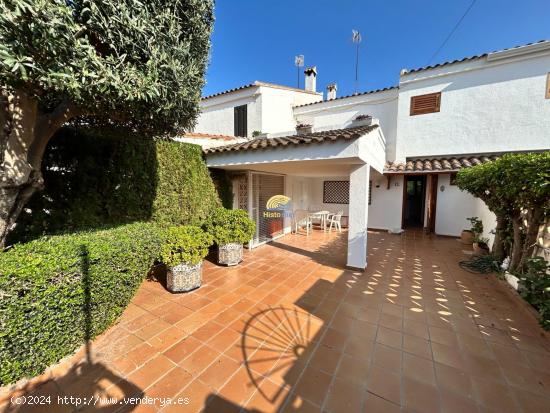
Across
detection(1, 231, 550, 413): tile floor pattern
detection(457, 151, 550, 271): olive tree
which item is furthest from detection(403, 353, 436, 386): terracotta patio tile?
detection(457, 151, 550, 271): olive tree

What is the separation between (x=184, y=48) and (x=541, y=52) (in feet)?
43.4

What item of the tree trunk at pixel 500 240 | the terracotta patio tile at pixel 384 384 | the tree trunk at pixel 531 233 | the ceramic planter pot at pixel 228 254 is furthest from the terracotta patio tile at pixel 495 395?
the tree trunk at pixel 500 240

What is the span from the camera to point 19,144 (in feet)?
8.17

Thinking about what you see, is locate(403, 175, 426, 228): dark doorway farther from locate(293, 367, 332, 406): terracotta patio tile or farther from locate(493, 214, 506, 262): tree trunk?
locate(293, 367, 332, 406): terracotta patio tile

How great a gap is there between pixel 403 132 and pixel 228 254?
33.6 ft

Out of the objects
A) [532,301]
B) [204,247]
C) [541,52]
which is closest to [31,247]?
[204,247]

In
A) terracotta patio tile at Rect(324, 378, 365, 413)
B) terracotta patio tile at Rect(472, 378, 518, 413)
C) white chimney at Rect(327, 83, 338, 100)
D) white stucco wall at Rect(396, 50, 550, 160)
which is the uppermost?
white chimney at Rect(327, 83, 338, 100)

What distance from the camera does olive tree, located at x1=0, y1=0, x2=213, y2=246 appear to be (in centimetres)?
168

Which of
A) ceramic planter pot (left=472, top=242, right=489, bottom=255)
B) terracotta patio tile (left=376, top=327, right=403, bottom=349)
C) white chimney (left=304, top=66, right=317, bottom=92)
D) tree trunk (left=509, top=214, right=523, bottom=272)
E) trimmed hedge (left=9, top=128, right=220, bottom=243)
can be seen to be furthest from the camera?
white chimney (left=304, top=66, right=317, bottom=92)

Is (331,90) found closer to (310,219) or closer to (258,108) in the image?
(258,108)

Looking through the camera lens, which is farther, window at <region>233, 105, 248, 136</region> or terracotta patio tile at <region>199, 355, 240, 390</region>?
window at <region>233, 105, 248, 136</region>

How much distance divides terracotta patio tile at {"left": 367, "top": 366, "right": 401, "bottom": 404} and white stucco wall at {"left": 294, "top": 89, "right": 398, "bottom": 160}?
9.72 metres

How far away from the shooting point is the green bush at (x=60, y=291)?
2084mm

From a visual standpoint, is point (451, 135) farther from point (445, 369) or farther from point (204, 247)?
point (204, 247)
